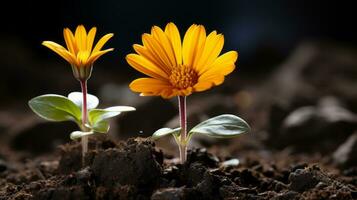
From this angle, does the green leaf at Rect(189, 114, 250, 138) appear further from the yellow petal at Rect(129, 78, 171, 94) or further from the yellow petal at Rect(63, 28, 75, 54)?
the yellow petal at Rect(63, 28, 75, 54)

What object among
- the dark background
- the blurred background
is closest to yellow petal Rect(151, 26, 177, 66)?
the blurred background

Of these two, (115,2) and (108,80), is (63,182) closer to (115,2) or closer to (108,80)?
(108,80)

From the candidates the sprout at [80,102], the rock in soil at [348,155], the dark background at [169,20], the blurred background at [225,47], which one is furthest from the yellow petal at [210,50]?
the dark background at [169,20]

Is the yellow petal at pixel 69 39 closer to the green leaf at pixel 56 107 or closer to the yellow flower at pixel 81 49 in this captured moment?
the yellow flower at pixel 81 49

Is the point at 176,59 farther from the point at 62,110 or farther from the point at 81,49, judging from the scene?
the point at 62,110

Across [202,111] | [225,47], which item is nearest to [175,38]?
[202,111]

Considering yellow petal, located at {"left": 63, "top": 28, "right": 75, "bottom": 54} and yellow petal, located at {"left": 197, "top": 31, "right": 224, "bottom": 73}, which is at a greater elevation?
yellow petal, located at {"left": 63, "top": 28, "right": 75, "bottom": 54}
